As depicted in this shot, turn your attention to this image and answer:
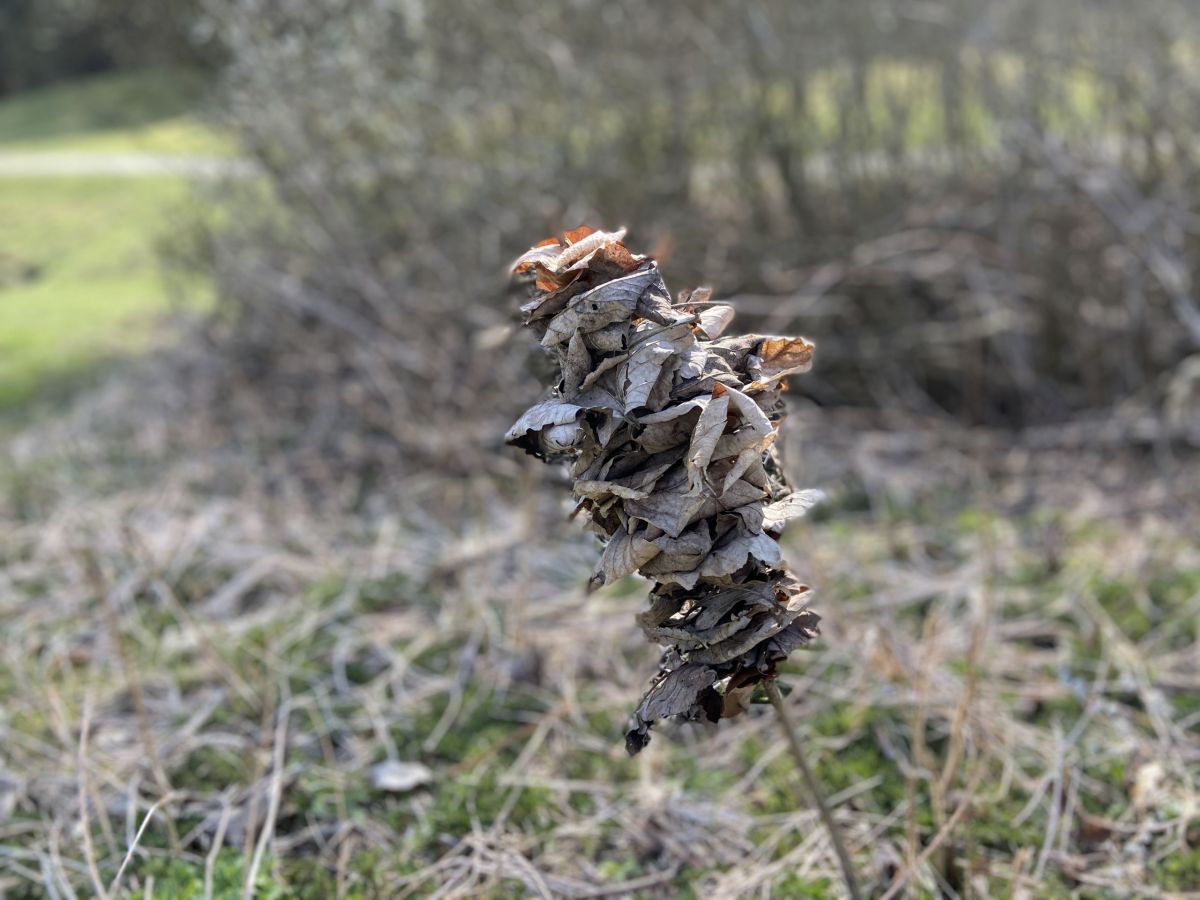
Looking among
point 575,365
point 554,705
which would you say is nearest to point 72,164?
point 554,705

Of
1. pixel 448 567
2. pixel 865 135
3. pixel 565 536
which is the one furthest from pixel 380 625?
pixel 865 135

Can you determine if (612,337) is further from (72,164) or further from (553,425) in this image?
(72,164)

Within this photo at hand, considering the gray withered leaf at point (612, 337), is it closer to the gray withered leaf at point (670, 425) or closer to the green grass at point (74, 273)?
the gray withered leaf at point (670, 425)

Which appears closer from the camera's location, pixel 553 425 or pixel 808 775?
pixel 553 425

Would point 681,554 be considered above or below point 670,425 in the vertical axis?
below

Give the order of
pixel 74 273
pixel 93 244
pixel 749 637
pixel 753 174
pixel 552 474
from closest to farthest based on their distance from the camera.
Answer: pixel 749 637
pixel 552 474
pixel 753 174
pixel 74 273
pixel 93 244

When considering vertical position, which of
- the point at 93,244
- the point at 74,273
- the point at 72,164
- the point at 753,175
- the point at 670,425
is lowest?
the point at 72,164

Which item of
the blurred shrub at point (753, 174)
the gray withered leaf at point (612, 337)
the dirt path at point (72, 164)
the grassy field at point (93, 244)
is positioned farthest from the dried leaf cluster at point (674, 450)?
the dirt path at point (72, 164)
